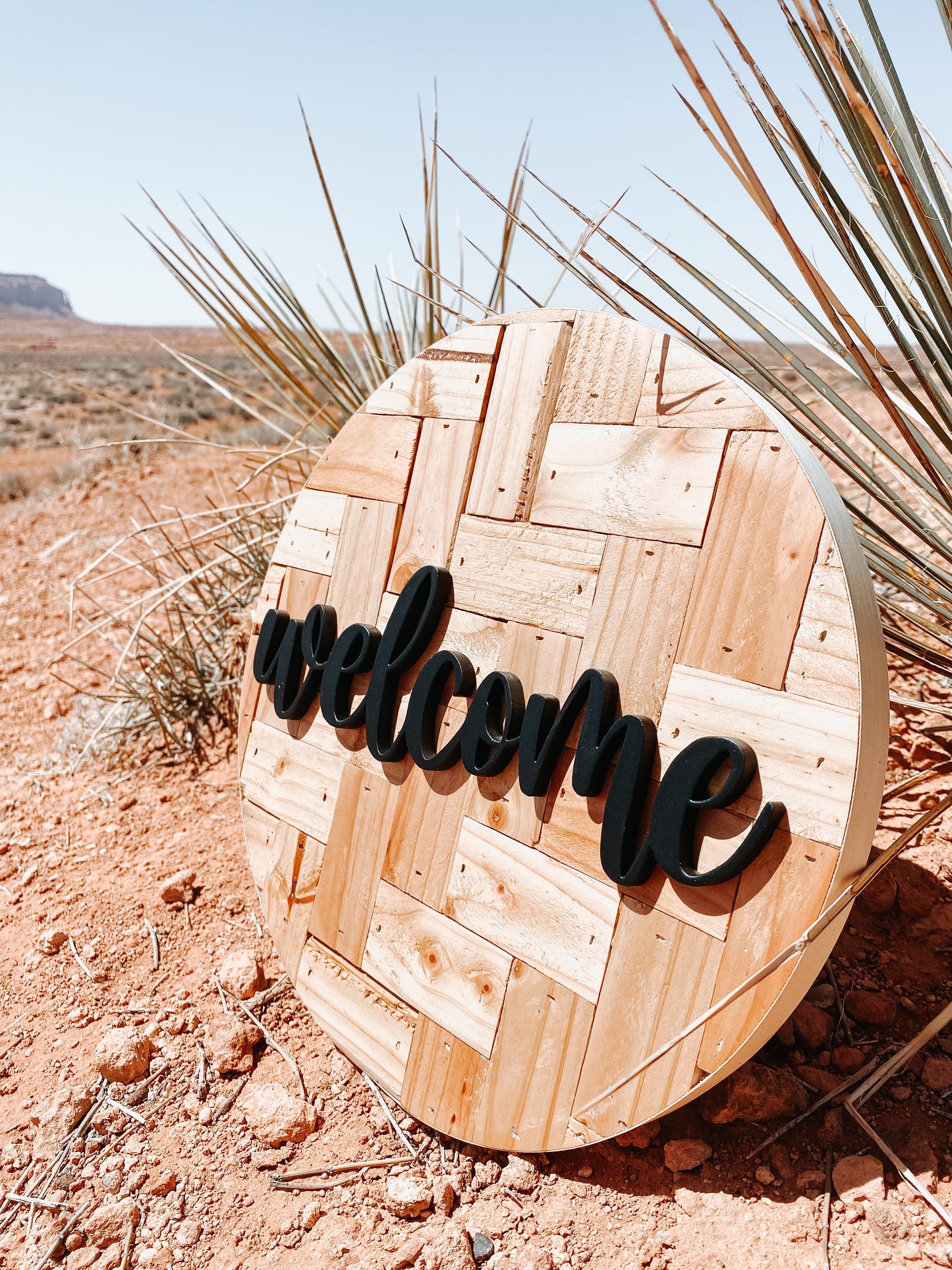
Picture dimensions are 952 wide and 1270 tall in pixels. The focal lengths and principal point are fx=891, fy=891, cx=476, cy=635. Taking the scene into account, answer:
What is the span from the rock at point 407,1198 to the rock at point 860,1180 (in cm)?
67

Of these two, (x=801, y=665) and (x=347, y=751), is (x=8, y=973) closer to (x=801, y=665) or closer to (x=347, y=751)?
(x=347, y=751)

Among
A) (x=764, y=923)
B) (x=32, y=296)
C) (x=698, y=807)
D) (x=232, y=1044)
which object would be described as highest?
(x=32, y=296)

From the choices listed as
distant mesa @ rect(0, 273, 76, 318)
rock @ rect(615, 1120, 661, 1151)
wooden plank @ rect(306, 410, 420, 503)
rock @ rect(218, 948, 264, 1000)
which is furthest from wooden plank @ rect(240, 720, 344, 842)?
distant mesa @ rect(0, 273, 76, 318)

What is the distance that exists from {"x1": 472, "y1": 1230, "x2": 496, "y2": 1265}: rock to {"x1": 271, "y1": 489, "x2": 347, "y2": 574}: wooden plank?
1.35 metres

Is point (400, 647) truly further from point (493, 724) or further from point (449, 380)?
point (449, 380)

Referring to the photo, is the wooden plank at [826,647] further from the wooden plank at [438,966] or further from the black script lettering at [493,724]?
the wooden plank at [438,966]

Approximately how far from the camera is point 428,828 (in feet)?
5.74

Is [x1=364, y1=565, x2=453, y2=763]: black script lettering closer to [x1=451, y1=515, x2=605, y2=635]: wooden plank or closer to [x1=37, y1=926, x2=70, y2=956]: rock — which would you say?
[x1=451, y1=515, x2=605, y2=635]: wooden plank

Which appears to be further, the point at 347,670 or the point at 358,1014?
the point at 347,670

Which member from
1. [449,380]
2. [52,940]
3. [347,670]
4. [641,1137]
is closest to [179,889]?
[52,940]

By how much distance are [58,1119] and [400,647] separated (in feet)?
3.79

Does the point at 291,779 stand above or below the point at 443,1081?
above

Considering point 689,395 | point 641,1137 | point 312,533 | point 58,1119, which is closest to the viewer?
point 689,395

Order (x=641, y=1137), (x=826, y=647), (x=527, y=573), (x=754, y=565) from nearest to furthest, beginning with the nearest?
(x=826, y=647) < (x=754, y=565) < (x=641, y=1137) < (x=527, y=573)
